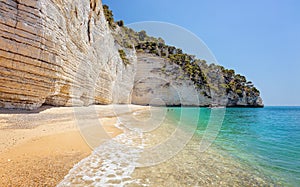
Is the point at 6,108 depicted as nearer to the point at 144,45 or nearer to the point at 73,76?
the point at 73,76

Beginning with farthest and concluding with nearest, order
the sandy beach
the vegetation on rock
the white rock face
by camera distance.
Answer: the vegetation on rock → the white rock face → the sandy beach

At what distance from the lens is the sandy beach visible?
2602 mm

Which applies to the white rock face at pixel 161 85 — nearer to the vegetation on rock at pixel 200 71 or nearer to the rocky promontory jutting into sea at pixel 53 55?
the vegetation on rock at pixel 200 71

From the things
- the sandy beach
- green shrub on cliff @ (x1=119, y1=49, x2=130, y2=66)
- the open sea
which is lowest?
the open sea

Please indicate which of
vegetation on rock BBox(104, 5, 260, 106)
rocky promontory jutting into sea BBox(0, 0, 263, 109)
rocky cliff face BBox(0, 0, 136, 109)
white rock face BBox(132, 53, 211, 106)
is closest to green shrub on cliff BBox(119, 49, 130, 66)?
rocky promontory jutting into sea BBox(0, 0, 263, 109)

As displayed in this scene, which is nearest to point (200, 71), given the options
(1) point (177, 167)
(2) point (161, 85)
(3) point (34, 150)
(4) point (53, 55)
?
(2) point (161, 85)

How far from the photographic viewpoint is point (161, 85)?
38.8 m

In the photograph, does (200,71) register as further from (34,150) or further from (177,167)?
(34,150)

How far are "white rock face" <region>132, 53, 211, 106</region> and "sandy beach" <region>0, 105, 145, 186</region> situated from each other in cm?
3169

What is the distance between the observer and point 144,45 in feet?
142

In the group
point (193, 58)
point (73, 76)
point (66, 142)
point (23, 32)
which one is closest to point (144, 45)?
point (193, 58)

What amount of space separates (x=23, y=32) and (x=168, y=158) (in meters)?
7.41

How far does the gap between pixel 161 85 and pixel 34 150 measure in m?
35.9

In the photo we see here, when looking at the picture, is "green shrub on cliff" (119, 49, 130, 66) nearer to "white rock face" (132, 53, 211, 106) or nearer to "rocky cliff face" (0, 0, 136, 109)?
"white rock face" (132, 53, 211, 106)
